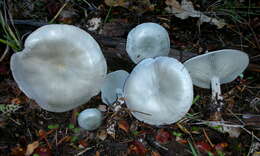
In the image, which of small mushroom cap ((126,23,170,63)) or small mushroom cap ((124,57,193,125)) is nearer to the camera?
small mushroom cap ((124,57,193,125))

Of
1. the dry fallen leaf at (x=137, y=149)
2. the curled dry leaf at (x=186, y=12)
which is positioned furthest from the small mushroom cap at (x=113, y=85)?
the curled dry leaf at (x=186, y=12)

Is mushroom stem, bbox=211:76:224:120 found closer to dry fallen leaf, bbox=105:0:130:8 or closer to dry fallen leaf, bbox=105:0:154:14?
dry fallen leaf, bbox=105:0:154:14

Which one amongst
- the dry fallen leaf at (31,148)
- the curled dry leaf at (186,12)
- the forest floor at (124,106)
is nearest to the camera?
the dry fallen leaf at (31,148)

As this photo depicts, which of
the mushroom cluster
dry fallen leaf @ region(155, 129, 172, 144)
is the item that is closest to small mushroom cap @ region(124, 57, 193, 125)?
the mushroom cluster

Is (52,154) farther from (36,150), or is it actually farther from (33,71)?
(33,71)

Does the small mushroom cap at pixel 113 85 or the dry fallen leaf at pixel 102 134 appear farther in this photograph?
the small mushroom cap at pixel 113 85

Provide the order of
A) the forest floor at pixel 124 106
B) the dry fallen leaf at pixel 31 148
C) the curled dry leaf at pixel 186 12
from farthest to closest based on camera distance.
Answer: the curled dry leaf at pixel 186 12 → the forest floor at pixel 124 106 → the dry fallen leaf at pixel 31 148

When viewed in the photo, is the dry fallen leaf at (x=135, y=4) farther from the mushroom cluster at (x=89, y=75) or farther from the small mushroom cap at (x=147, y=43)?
the mushroom cluster at (x=89, y=75)

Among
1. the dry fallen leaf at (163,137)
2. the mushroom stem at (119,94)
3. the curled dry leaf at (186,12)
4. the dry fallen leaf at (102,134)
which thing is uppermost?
the curled dry leaf at (186,12)
